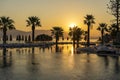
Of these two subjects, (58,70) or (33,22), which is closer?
(58,70)

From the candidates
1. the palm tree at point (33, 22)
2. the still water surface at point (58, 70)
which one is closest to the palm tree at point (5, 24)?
the palm tree at point (33, 22)

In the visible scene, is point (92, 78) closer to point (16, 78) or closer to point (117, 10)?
point (16, 78)

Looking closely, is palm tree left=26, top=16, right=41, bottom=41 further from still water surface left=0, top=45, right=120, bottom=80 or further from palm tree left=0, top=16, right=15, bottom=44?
still water surface left=0, top=45, right=120, bottom=80

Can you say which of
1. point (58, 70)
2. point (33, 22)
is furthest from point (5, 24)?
point (58, 70)

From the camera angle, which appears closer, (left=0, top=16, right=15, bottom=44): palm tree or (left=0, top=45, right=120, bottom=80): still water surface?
(left=0, top=45, right=120, bottom=80): still water surface

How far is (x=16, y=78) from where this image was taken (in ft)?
67.2

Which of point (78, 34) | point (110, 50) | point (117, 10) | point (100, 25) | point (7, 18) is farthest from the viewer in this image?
point (78, 34)

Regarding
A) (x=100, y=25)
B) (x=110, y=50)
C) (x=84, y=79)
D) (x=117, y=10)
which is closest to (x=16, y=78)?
(x=84, y=79)

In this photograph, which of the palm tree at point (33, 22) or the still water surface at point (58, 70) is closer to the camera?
the still water surface at point (58, 70)

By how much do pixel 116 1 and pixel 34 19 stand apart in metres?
47.5

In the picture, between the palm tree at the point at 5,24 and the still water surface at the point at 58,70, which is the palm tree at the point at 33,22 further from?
the still water surface at the point at 58,70

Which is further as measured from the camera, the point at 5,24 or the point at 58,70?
the point at 5,24

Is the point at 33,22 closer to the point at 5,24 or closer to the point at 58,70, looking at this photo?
the point at 5,24

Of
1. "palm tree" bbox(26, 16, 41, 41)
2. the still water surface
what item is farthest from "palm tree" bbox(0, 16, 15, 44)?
the still water surface
